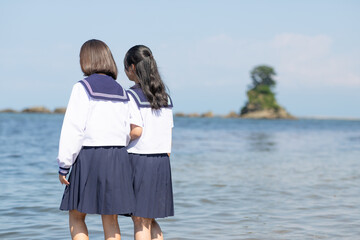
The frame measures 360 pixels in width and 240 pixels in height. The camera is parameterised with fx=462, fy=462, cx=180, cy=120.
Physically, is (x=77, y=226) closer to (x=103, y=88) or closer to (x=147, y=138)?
(x=147, y=138)

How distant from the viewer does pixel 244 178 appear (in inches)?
365

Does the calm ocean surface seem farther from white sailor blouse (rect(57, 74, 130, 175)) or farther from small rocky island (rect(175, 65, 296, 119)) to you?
small rocky island (rect(175, 65, 296, 119))

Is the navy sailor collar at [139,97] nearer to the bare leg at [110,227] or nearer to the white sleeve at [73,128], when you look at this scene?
the white sleeve at [73,128]

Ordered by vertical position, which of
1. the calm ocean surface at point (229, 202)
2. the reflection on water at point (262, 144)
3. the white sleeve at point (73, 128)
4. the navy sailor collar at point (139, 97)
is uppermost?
the navy sailor collar at point (139, 97)

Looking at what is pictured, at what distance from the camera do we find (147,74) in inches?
128

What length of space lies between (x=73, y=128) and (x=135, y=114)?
1.48 feet

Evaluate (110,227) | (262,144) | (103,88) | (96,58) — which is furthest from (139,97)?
(262,144)

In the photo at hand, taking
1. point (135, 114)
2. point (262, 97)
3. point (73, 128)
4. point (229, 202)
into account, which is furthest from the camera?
point (262, 97)

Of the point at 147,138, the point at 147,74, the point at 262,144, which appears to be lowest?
the point at 262,144

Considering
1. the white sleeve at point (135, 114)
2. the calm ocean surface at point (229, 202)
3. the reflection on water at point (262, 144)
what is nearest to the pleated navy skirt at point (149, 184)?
the white sleeve at point (135, 114)

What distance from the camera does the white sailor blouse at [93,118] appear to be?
2984 millimetres

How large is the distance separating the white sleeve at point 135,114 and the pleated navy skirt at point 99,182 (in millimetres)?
223

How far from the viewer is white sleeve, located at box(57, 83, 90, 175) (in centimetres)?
298

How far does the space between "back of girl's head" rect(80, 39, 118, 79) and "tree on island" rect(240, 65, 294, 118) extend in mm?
97549
